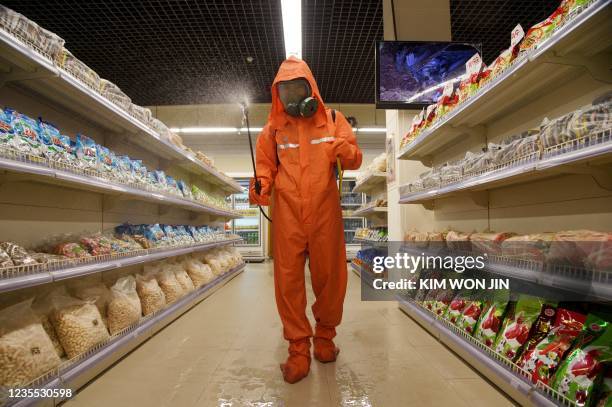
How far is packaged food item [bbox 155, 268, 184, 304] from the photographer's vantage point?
3.11 m

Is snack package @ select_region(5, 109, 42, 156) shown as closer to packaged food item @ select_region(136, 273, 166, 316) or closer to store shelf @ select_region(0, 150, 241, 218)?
store shelf @ select_region(0, 150, 241, 218)

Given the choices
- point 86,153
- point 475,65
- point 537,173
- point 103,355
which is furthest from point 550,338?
point 86,153

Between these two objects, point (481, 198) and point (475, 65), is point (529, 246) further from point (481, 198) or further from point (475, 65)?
point (475, 65)

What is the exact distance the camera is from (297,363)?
6.13 feet

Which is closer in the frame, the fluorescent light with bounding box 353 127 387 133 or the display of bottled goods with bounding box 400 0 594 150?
the display of bottled goods with bounding box 400 0 594 150

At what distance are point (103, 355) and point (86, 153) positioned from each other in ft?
4.14

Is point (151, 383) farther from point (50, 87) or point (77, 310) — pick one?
point (50, 87)

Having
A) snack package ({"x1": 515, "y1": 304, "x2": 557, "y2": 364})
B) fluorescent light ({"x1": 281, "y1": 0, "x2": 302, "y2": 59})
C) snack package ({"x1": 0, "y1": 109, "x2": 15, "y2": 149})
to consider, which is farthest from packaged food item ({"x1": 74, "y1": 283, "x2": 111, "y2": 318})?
fluorescent light ({"x1": 281, "y1": 0, "x2": 302, "y2": 59})

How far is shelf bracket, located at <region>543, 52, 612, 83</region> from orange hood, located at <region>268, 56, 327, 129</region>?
116 centimetres

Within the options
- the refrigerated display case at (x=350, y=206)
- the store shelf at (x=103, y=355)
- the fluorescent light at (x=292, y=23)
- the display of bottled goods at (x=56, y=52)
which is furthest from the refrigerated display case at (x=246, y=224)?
the display of bottled goods at (x=56, y=52)

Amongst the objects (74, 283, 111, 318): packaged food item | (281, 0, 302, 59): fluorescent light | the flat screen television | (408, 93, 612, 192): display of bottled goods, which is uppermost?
(281, 0, 302, 59): fluorescent light

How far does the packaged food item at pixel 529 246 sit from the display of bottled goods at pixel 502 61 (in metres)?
0.85

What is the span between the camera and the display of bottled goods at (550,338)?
1227mm

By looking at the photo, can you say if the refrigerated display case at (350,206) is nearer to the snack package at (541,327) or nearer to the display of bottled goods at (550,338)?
the display of bottled goods at (550,338)
